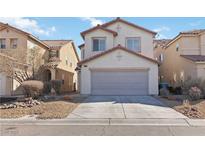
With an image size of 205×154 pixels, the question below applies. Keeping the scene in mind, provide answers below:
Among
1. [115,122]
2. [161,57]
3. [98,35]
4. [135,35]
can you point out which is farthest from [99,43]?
[115,122]

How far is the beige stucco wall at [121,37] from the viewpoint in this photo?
2484 centimetres

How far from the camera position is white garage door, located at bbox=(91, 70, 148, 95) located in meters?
21.5

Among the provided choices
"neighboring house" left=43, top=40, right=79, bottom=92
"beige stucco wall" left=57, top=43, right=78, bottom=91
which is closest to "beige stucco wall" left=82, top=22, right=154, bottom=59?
"neighboring house" left=43, top=40, right=79, bottom=92

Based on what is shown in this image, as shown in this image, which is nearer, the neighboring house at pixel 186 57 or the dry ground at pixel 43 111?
the dry ground at pixel 43 111

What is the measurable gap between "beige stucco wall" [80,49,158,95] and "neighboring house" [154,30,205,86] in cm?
312

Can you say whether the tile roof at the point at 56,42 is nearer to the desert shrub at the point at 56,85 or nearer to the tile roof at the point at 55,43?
the tile roof at the point at 55,43

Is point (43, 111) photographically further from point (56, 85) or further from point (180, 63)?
point (180, 63)

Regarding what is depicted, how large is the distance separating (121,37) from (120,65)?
5.06 metres

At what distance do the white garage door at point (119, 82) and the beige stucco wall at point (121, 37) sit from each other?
12.6ft

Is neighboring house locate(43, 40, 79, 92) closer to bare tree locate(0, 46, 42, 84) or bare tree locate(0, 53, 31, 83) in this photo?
bare tree locate(0, 46, 42, 84)

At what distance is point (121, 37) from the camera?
25.6m

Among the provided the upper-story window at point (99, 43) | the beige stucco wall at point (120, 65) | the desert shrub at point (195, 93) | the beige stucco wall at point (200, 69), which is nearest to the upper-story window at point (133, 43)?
the upper-story window at point (99, 43)

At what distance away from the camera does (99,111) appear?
13438 mm
